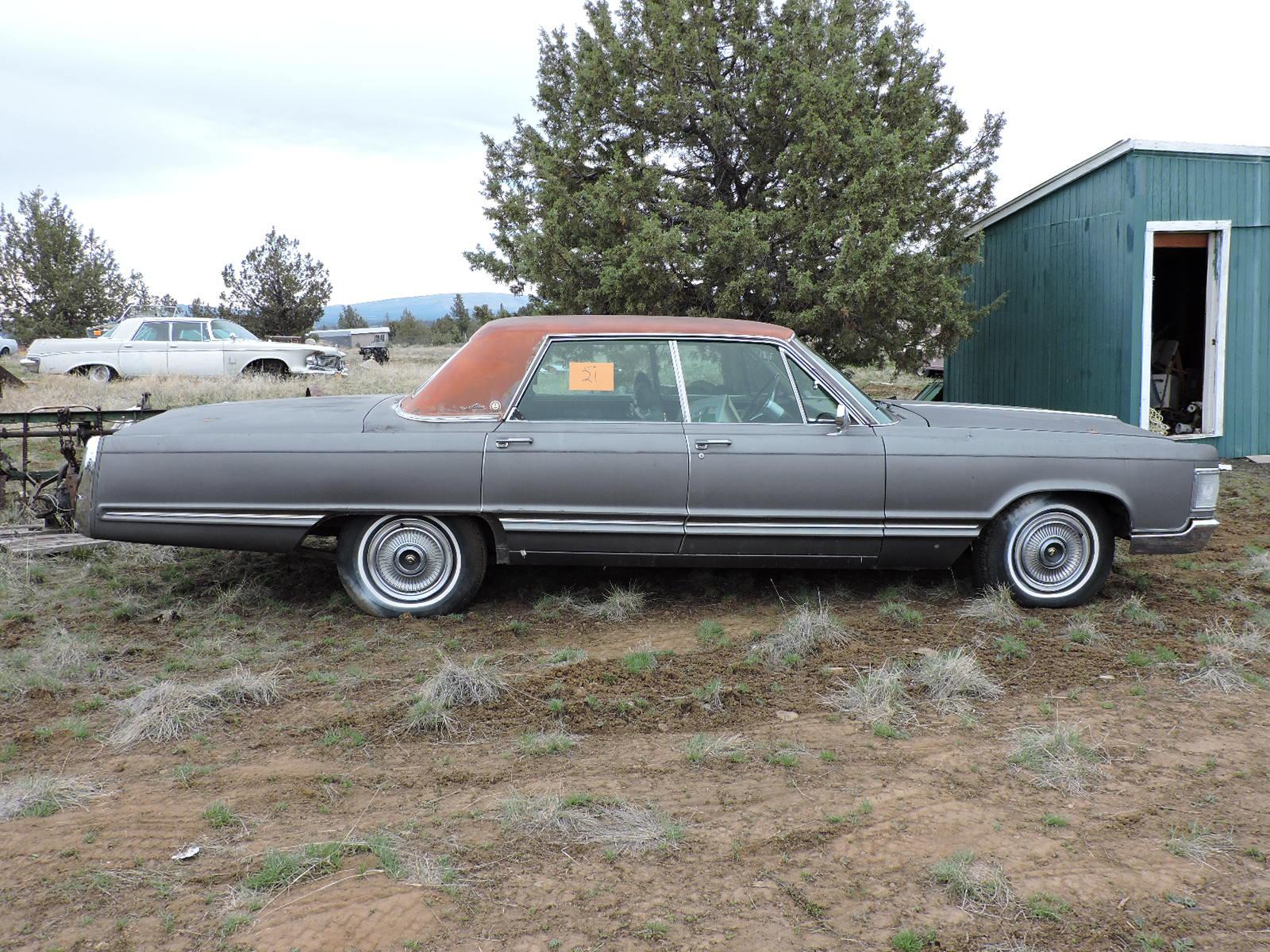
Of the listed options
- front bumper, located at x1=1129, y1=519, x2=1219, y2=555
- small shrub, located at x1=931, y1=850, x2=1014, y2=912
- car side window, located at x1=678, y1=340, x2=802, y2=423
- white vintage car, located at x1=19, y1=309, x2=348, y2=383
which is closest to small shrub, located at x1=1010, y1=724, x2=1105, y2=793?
small shrub, located at x1=931, y1=850, x2=1014, y2=912

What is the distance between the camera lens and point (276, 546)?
16.2 ft

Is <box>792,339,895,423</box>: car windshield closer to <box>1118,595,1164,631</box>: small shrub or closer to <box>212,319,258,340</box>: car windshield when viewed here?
<box>1118,595,1164,631</box>: small shrub

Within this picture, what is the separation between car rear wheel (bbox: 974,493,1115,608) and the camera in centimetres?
509

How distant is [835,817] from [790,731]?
70 centimetres

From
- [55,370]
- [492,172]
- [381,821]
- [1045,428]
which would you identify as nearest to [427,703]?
[381,821]

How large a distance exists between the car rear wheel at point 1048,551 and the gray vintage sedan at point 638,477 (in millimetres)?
10

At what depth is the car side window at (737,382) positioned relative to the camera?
16.7 ft

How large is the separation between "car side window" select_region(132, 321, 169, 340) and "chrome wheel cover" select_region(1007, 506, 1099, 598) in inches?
622

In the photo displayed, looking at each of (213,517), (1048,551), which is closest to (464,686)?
(213,517)

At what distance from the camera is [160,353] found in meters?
17.0

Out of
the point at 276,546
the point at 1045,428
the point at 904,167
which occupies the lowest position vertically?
the point at 276,546

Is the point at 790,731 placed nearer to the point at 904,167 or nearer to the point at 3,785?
the point at 3,785

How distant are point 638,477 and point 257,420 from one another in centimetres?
196

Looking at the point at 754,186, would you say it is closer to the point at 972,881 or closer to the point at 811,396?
the point at 811,396
